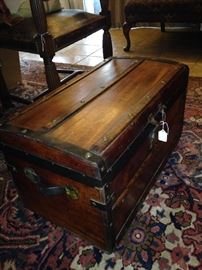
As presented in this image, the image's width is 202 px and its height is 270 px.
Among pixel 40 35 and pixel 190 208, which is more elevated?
pixel 40 35

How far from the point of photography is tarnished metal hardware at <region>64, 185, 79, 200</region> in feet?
2.74

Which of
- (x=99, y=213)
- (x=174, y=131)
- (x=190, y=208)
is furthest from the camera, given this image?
(x=174, y=131)

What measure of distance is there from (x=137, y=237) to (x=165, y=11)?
193 centimetres

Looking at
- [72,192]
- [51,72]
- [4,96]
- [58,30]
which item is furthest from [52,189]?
[4,96]

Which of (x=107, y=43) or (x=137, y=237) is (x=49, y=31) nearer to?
(x=107, y=43)

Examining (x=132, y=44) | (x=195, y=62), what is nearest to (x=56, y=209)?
(x=195, y=62)

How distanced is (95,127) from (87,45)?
7.80 ft

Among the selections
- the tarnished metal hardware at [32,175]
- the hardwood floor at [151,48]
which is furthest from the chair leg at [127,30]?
the tarnished metal hardware at [32,175]

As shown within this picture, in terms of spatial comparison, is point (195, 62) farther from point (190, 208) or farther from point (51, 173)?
point (51, 173)

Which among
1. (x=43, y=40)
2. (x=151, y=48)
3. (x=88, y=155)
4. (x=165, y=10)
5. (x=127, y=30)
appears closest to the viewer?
(x=88, y=155)

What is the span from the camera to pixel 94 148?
770 mm

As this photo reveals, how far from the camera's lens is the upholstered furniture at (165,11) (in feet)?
7.22

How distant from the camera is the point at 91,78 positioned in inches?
45.5

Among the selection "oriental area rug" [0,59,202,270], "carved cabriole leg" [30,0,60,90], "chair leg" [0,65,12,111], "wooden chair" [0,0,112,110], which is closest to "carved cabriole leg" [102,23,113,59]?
"wooden chair" [0,0,112,110]
